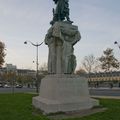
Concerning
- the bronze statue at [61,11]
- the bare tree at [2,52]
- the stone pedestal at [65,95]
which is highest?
the bare tree at [2,52]

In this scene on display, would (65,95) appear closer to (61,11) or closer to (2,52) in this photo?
(61,11)

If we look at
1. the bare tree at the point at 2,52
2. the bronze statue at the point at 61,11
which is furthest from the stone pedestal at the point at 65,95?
the bare tree at the point at 2,52

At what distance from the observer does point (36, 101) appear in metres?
13.9

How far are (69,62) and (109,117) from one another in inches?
136

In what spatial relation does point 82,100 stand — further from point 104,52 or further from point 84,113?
point 104,52

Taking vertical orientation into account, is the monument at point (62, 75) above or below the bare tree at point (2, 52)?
below

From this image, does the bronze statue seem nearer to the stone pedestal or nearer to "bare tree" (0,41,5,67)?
the stone pedestal

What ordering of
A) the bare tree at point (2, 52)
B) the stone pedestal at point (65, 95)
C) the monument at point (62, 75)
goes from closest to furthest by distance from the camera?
the stone pedestal at point (65, 95) → the monument at point (62, 75) → the bare tree at point (2, 52)

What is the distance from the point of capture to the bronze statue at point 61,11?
14344 mm

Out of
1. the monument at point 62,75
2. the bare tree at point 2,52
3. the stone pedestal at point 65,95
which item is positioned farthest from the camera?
the bare tree at point 2,52

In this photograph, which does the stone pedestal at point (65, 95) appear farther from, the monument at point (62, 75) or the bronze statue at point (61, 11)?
the bronze statue at point (61, 11)

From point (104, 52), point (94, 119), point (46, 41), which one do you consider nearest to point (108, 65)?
point (104, 52)

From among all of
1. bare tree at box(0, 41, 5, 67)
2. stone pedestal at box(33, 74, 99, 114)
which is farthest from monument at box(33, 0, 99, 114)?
bare tree at box(0, 41, 5, 67)

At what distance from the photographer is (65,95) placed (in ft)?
39.7
